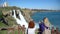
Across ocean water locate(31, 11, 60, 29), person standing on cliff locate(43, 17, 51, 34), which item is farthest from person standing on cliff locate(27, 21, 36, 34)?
person standing on cliff locate(43, 17, 51, 34)

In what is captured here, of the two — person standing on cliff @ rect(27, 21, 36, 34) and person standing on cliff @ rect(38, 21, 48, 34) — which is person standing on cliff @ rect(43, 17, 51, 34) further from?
person standing on cliff @ rect(27, 21, 36, 34)

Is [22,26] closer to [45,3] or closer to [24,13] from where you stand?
[24,13]

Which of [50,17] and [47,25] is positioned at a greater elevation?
[50,17]

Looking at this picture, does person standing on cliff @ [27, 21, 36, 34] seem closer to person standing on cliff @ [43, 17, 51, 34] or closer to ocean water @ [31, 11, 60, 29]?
ocean water @ [31, 11, 60, 29]

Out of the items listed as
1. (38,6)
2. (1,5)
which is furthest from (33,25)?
(1,5)

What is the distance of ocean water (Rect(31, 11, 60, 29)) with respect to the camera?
17.2 ft

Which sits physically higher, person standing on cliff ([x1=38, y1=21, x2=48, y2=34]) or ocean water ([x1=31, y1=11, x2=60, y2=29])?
ocean water ([x1=31, y1=11, x2=60, y2=29])

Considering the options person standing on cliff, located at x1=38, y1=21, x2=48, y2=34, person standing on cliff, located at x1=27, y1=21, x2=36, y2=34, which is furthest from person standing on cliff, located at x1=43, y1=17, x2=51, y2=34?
person standing on cliff, located at x1=27, y1=21, x2=36, y2=34

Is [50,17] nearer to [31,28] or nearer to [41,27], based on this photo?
[41,27]

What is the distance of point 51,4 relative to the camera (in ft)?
17.6

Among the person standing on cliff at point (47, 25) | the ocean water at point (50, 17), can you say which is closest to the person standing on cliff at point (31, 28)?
the ocean water at point (50, 17)

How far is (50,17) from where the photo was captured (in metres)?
5.31

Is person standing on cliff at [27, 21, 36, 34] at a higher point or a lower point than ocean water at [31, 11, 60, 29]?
lower

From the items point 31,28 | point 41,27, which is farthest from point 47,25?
point 31,28
